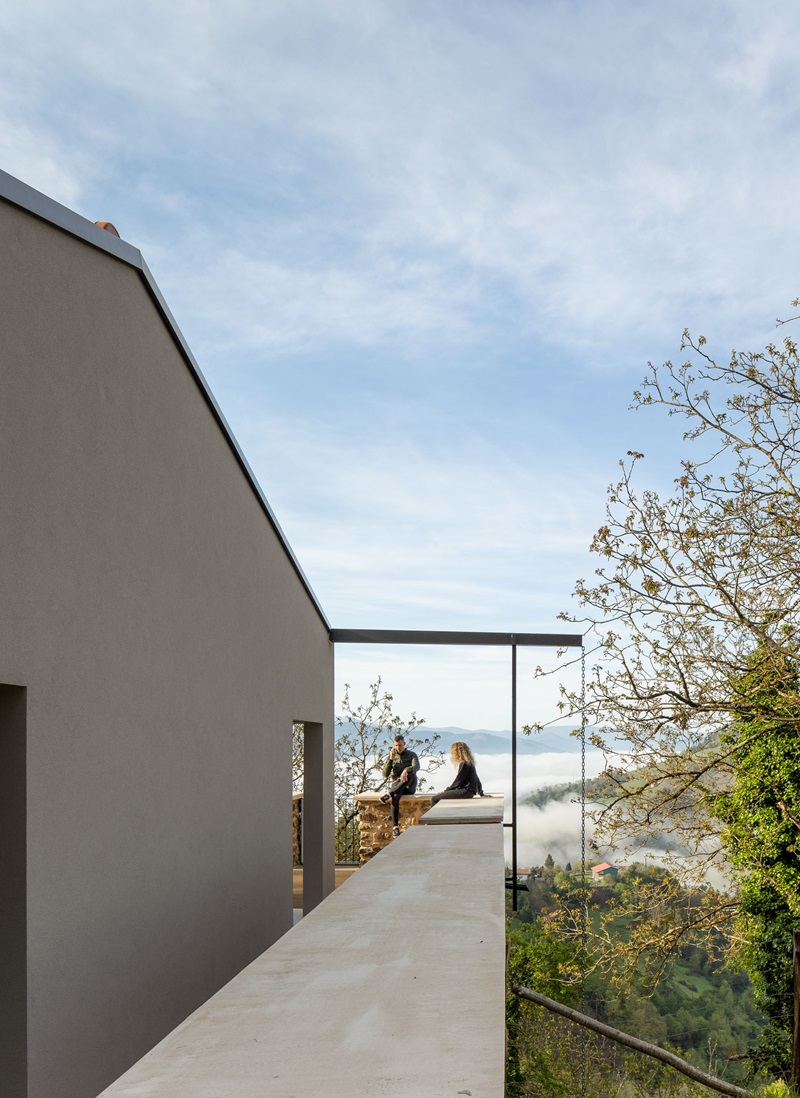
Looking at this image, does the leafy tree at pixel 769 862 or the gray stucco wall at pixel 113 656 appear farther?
the leafy tree at pixel 769 862

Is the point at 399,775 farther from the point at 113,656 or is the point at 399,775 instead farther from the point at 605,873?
the point at 113,656

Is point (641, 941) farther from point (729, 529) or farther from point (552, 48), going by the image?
point (552, 48)

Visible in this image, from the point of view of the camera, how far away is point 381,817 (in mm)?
10023

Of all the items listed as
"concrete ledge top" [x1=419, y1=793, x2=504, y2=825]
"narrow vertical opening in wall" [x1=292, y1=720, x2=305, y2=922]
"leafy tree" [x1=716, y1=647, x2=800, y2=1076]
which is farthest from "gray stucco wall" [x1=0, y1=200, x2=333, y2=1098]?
"leafy tree" [x1=716, y1=647, x2=800, y2=1076]

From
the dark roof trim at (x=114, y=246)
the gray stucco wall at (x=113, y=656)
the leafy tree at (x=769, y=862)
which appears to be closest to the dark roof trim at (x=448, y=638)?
the leafy tree at (x=769, y=862)

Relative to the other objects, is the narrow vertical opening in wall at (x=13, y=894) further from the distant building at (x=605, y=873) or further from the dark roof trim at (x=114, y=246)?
the distant building at (x=605, y=873)

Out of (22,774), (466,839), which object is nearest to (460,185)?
(466,839)

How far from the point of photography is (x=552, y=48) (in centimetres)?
946

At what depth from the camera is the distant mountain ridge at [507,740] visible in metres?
8.48

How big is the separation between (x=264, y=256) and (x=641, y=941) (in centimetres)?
1027

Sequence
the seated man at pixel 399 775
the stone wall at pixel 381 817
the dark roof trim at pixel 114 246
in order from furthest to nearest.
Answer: the stone wall at pixel 381 817 < the seated man at pixel 399 775 < the dark roof trim at pixel 114 246

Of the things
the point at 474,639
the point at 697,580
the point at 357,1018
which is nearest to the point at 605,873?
the point at 474,639

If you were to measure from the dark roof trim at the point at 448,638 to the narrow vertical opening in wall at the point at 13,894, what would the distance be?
6.05m

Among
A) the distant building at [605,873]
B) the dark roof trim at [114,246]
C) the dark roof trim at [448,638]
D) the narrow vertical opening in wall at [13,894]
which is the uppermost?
the dark roof trim at [114,246]
